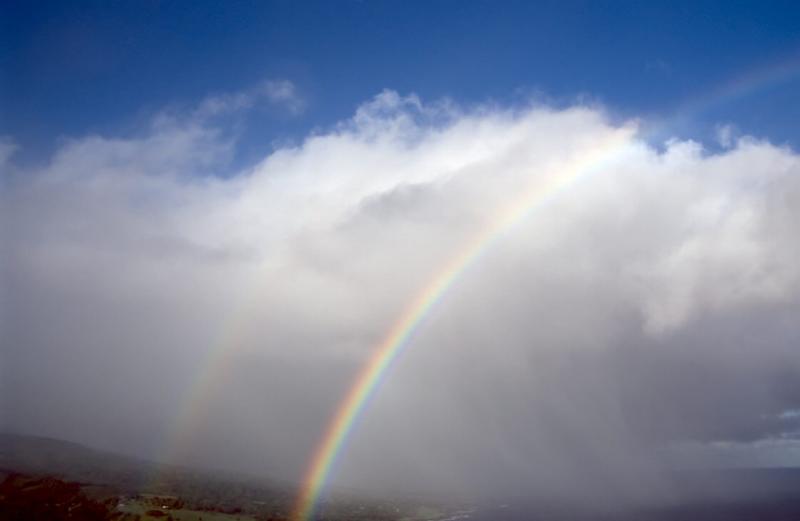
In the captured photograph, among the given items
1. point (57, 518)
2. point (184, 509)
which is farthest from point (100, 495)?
point (57, 518)

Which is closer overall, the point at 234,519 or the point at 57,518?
the point at 57,518

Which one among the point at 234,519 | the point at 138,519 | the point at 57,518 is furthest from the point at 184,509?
the point at 57,518

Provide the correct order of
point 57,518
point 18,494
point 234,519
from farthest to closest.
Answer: point 234,519
point 18,494
point 57,518

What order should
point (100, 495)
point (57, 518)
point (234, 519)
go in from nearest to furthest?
point (57, 518) < point (100, 495) < point (234, 519)

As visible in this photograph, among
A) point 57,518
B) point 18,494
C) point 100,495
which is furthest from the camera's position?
point 100,495

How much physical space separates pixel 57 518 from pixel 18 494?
26.6 metres

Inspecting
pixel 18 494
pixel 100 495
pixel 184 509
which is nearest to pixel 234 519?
pixel 184 509

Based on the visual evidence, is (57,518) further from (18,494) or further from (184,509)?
(184,509)

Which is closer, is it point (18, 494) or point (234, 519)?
point (18, 494)

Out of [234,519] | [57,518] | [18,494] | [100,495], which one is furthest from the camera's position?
[234,519]

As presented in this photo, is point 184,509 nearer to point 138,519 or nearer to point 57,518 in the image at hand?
point 138,519

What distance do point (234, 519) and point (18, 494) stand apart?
69.2 metres

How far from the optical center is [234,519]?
19150 centimetres

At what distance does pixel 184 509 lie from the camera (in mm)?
194250
